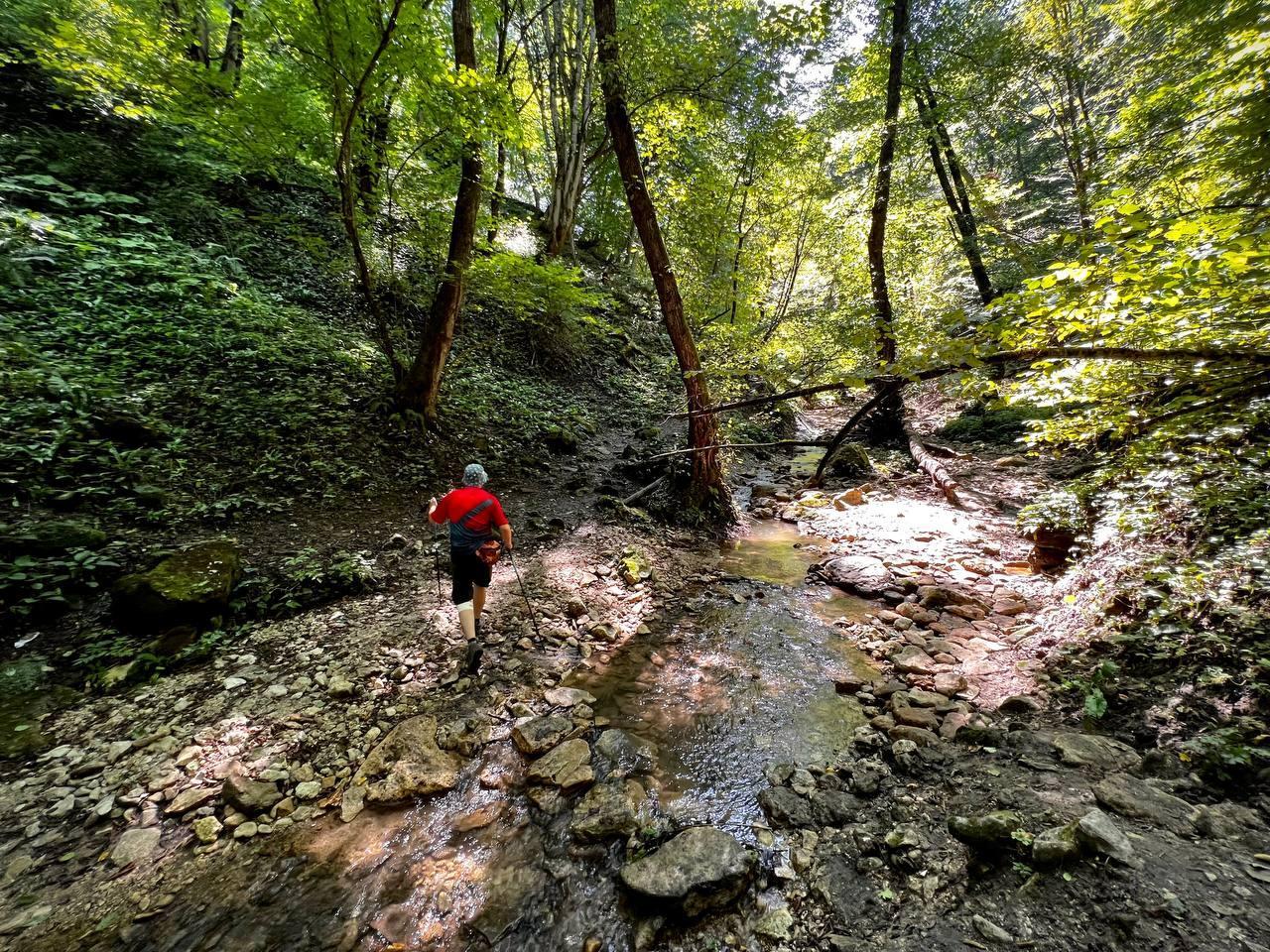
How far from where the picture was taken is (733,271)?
57.1 feet

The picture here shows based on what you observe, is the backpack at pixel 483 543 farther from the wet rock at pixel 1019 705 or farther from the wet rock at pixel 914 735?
the wet rock at pixel 1019 705

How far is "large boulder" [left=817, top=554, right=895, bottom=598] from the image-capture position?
6223mm

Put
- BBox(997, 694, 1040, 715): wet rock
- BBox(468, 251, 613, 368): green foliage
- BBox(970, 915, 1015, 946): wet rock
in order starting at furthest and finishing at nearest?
1. BBox(468, 251, 613, 368): green foliage
2. BBox(997, 694, 1040, 715): wet rock
3. BBox(970, 915, 1015, 946): wet rock

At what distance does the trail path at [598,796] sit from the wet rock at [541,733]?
0.08 feet

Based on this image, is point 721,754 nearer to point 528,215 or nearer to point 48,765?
point 48,765

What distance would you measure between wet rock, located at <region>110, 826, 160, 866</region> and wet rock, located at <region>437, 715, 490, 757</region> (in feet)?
5.44

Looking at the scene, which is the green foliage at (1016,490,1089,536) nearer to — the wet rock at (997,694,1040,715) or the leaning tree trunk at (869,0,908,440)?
the wet rock at (997,694,1040,715)

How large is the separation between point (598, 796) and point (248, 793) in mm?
2401

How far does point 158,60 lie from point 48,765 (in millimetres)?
10248

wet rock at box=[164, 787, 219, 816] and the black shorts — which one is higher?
the black shorts

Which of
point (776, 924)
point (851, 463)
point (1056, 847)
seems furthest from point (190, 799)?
point (851, 463)

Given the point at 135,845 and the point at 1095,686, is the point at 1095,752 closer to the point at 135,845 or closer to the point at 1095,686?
the point at 1095,686

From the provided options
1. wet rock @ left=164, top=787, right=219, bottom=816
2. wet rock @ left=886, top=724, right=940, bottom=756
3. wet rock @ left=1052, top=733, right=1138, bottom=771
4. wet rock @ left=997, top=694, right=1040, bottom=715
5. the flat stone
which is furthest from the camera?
the flat stone

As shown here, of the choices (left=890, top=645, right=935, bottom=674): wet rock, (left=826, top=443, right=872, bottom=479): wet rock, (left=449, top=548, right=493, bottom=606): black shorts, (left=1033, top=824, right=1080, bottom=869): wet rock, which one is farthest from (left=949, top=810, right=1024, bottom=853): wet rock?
(left=826, top=443, right=872, bottom=479): wet rock
